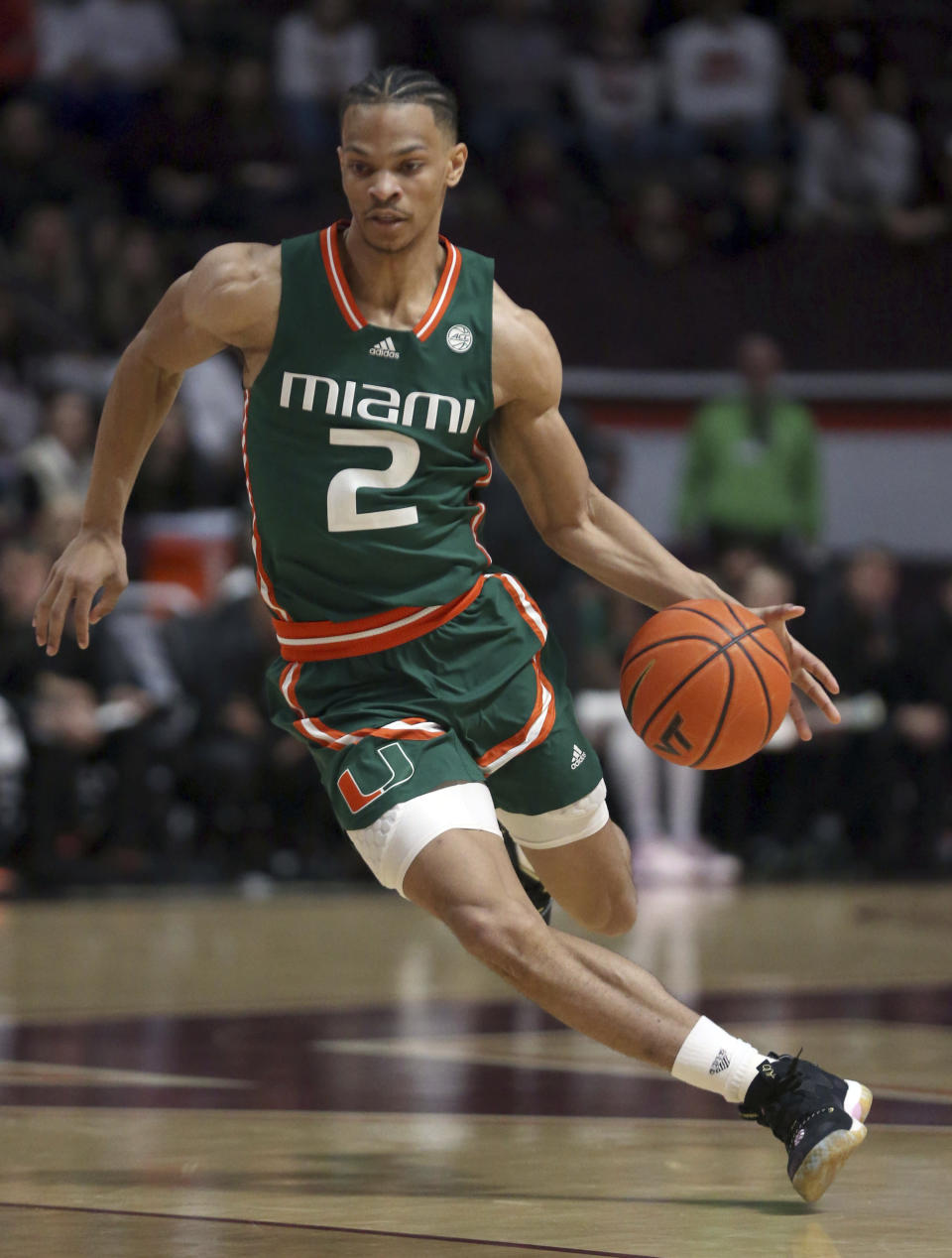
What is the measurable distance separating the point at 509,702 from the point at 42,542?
6519mm

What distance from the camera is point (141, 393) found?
4828 millimetres

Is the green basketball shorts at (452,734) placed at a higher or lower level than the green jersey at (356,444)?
lower

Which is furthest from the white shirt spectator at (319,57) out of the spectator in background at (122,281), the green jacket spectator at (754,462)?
the green jacket spectator at (754,462)

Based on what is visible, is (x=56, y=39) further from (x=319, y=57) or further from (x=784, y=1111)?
(x=784, y=1111)

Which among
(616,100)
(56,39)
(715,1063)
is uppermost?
(56,39)

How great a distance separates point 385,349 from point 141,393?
525 millimetres

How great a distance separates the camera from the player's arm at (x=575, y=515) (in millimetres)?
4895

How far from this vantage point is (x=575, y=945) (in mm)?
4484

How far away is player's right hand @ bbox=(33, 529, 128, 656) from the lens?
4.66m

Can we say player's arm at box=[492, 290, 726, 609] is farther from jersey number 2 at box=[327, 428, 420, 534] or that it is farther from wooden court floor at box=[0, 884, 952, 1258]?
wooden court floor at box=[0, 884, 952, 1258]

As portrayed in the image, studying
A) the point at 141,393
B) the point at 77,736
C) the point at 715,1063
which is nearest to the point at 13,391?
the point at 77,736

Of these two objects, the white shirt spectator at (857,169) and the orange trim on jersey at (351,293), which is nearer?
the orange trim on jersey at (351,293)

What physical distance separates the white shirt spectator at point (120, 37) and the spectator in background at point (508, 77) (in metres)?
1.89

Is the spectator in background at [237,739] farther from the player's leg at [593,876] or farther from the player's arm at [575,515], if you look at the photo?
the player's arm at [575,515]
